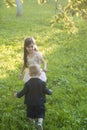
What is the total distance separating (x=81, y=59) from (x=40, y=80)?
9.32 metres

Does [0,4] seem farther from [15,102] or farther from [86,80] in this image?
[15,102]

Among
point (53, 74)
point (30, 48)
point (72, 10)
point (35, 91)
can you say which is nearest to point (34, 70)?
point (35, 91)

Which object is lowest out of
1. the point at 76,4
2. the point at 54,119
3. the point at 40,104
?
the point at 54,119

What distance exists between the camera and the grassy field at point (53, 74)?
30.5 ft

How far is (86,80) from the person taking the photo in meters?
13.7

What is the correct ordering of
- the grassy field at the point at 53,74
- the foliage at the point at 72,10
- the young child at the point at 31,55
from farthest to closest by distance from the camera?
the grassy field at the point at 53,74 < the foliage at the point at 72,10 < the young child at the point at 31,55

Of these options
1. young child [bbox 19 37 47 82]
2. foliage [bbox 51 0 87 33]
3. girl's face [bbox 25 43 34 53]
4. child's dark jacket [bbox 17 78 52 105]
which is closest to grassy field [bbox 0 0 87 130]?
child's dark jacket [bbox 17 78 52 105]

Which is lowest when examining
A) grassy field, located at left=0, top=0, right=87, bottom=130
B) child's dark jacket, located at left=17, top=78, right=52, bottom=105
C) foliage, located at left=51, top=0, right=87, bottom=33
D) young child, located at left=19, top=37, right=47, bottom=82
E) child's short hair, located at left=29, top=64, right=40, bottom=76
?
grassy field, located at left=0, top=0, right=87, bottom=130

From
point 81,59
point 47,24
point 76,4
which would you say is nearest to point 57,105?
point 76,4

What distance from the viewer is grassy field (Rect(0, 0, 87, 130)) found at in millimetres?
9297

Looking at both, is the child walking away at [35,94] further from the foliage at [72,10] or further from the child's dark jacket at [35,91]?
the foliage at [72,10]

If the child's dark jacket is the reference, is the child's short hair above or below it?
above

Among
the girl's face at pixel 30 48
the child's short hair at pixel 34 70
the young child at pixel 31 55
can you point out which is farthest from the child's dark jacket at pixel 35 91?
the girl's face at pixel 30 48

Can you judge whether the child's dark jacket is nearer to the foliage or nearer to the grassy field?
the grassy field
